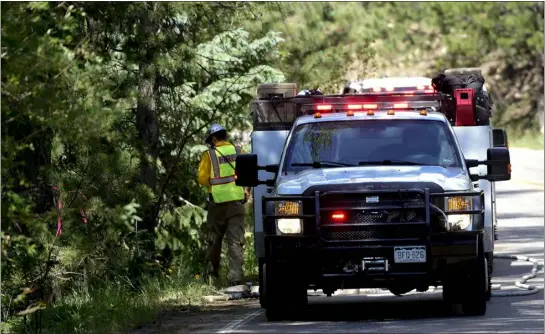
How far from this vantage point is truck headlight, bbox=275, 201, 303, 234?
1238 cm

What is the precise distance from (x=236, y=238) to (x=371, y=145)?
364 centimetres

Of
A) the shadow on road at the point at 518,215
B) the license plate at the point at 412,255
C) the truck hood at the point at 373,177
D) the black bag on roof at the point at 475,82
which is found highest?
the black bag on roof at the point at 475,82

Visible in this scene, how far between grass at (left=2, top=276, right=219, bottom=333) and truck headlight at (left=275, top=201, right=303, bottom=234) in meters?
1.66

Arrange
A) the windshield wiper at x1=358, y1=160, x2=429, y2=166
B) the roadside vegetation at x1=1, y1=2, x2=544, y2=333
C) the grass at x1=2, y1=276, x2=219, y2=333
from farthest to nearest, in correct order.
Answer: the windshield wiper at x1=358, y1=160, x2=429, y2=166
the grass at x1=2, y1=276, x2=219, y2=333
the roadside vegetation at x1=1, y1=2, x2=544, y2=333

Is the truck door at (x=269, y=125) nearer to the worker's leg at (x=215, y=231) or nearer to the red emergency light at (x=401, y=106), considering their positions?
the red emergency light at (x=401, y=106)

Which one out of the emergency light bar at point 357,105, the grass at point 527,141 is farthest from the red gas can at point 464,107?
the grass at point 527,141

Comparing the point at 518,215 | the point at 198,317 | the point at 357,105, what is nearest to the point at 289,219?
the point at 198,317

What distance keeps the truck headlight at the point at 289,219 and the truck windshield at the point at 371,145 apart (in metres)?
1.00

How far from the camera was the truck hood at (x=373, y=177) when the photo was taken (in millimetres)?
12469

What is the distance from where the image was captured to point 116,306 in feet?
44.7

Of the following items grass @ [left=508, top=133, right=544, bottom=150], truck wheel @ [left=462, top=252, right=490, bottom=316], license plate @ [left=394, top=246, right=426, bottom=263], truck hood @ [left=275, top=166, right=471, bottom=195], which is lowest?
truck wheel @ [left=462, top=252, right=490, bottom=316]

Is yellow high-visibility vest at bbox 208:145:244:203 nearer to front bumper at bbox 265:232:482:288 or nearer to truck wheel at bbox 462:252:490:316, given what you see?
front bumper at bbox 265:232:482:288

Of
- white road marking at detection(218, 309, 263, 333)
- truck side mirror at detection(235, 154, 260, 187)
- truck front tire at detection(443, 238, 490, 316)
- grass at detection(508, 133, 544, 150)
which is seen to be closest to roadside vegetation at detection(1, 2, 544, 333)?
white road marking at detection(218, 309, 263, 333)

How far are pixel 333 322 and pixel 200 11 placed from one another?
5.10 metres
